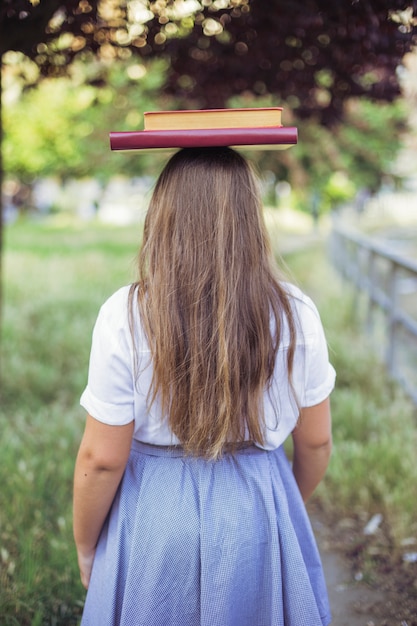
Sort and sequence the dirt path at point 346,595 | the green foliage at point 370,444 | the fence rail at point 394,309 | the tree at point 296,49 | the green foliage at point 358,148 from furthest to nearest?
1. the green foliage at point 358,148
2. the fence rail at point 394,309
3. the green foliage at point 370,444
4. the dirt path at point 346,595
5. the tree at point 296,49

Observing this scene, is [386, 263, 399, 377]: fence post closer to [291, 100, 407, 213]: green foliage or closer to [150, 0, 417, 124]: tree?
[150, 0, 417, 124]: tree

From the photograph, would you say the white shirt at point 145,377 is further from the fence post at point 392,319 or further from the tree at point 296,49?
the fence post at point 392,319

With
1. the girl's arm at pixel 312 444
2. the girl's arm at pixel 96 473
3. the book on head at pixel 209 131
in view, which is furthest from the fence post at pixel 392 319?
the book on head at pixel 209 131

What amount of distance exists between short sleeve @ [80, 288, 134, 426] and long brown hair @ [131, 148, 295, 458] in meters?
0.06

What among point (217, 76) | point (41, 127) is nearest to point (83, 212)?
point (41, 127)

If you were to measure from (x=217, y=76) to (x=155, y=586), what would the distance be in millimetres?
2877

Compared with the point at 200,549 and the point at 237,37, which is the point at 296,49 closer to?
the point at 237,37

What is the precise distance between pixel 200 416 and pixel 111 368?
271mm

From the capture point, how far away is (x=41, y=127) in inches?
945

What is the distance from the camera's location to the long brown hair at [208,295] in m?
1.73

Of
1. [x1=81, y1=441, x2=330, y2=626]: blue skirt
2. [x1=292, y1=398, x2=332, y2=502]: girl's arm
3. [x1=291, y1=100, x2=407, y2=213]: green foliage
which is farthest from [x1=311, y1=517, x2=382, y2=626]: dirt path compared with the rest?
[x1=291, y1=100, x2=407, y2=213]: green foliage

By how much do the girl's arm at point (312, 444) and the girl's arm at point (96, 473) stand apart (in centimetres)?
52

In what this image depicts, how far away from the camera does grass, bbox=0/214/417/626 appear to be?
2.78 metres

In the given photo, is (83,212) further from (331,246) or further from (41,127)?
(331,246)
